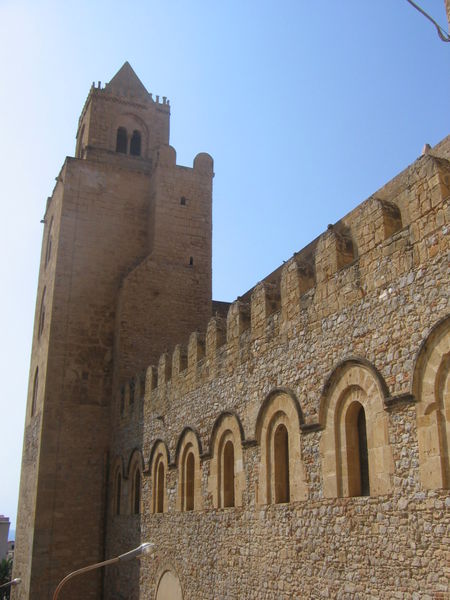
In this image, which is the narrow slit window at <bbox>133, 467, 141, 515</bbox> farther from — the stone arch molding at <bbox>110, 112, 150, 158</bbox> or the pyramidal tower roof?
the pyramidal tower roof

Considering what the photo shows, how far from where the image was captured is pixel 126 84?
26875 mm

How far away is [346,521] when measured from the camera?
8.56m

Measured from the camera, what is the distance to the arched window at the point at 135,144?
84.9 ft

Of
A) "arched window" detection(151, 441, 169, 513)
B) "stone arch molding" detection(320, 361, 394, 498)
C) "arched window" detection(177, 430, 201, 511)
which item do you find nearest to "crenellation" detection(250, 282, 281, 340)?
"stone arch molding" detection(320, 361, 394, 498)

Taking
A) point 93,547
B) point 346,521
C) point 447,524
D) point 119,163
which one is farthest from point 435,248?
point 119,163

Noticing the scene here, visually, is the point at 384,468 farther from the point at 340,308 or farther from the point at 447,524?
the point at 340,308

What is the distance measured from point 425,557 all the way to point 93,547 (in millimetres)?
14028

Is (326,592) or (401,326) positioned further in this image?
(326,592)

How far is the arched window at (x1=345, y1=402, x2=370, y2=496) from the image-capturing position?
8.69 m

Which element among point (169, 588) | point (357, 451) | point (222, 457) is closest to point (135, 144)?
point (222, 457)

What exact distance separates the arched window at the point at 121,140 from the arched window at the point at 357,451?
19.0 meters

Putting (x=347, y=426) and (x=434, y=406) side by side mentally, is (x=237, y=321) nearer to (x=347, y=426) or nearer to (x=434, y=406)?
(x=347, y=426)

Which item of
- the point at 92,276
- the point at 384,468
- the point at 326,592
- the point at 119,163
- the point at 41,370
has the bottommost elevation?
the point at 326,592

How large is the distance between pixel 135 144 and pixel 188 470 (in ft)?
49.6
